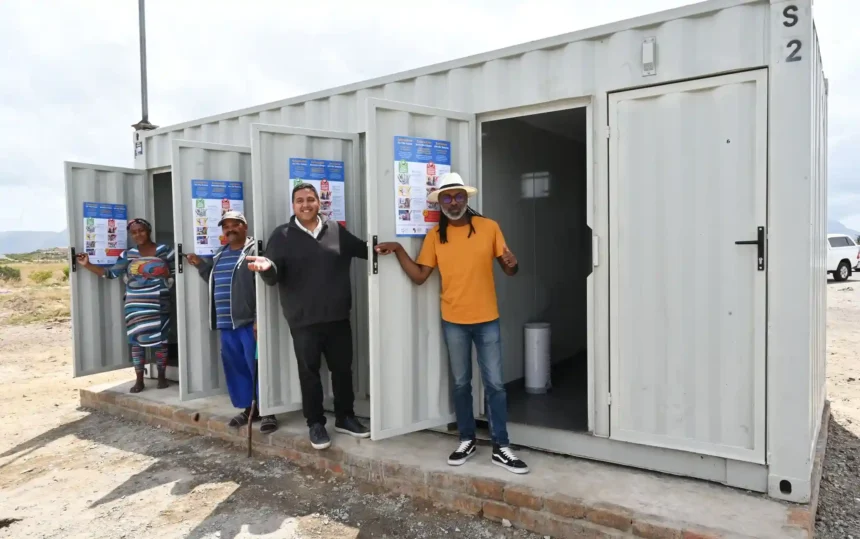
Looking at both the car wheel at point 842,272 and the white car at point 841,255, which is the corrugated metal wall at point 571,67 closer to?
the white car at point 841,255

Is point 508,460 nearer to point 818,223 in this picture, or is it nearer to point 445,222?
point 445,222

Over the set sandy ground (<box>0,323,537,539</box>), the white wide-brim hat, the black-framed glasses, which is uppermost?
the white wide-brim hat

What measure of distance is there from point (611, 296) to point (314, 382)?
87.1 inches

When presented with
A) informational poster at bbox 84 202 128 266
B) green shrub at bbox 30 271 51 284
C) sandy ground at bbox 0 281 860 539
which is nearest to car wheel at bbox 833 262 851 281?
sandy ground at bbox 0 281 860 539

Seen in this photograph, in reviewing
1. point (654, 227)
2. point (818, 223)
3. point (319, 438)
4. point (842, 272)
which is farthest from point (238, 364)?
point (842, 272)

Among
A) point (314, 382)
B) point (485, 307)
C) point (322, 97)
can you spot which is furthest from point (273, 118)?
point (485, 307)

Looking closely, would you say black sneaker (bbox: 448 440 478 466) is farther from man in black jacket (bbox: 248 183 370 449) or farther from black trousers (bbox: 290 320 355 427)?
black trousers (bbox: 290 320 355 427)

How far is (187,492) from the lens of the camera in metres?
4.14

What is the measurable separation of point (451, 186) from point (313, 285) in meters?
1.23

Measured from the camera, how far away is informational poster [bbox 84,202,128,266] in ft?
19.5

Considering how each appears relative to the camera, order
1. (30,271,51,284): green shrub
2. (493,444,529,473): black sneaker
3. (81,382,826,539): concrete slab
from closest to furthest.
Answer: (81,382,826,539): concrete slab, (493,444,529,473): black sneaker, (30,271,51,284): green shrub

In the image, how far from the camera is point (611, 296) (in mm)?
3799

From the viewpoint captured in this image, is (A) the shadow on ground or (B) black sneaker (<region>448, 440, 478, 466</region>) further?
(B) black sneaker (<region>448, 440, 478, 466</region>)

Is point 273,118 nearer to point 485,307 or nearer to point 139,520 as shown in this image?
point 485,307
